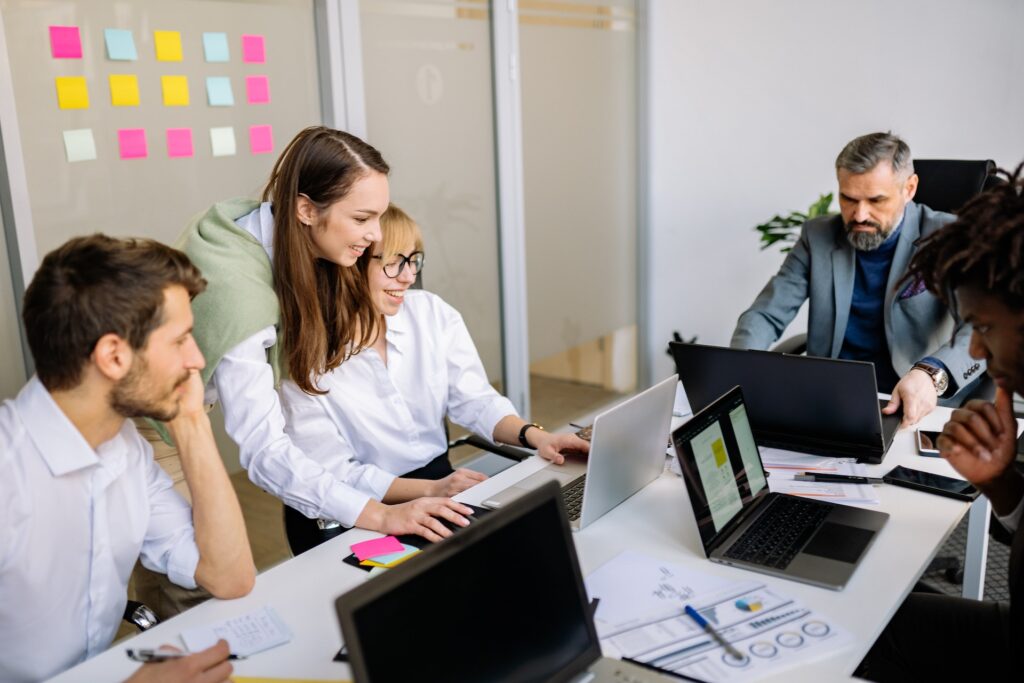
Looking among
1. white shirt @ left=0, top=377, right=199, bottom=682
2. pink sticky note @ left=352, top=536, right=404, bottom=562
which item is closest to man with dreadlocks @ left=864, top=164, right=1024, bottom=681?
pink sticky note @ left=352, top=536, right=404, bottom=562

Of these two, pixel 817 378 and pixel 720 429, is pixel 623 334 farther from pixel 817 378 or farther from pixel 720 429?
pixel 720 429

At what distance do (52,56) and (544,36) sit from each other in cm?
207

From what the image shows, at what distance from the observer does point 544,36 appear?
399 centimetres

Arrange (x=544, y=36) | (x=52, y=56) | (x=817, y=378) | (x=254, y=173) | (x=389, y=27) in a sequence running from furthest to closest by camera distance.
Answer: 1. (x=544, y=36)
2. (x=389, y=27)
3. (x=254, y=173)
4. (x=52, y=56)
5. (x=817, y=378)

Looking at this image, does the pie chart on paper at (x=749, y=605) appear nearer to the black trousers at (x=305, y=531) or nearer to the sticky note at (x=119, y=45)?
the black trousers at (x=305, y=531)

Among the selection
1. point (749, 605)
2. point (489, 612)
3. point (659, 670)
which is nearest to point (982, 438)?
point (749, 605)

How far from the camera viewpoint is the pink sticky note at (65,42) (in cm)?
246

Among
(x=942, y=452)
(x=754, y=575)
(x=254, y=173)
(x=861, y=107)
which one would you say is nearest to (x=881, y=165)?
(x=942, y=452)

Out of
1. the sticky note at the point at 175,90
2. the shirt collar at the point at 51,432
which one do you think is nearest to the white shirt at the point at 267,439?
the shirt collar at the point at 51,432

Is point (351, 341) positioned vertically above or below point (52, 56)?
below

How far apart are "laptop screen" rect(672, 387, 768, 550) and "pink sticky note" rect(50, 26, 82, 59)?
1855mm

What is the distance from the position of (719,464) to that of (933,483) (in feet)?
1.84

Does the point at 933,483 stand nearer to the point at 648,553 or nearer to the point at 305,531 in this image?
the point at 648,553

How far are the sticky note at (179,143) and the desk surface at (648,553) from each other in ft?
4.57
